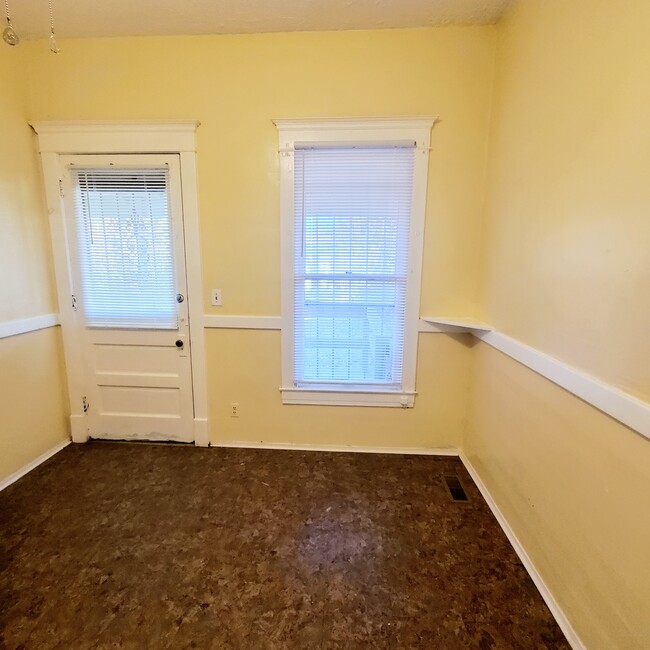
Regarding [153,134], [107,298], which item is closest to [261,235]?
[153,134]

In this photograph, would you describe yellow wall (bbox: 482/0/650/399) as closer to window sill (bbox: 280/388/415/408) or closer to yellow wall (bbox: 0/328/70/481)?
window sill (bbox: 280/388/415/408)

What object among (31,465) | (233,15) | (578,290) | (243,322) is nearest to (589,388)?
(578,290)

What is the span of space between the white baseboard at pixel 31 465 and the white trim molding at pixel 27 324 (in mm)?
932

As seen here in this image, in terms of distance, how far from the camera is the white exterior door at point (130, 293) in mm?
2346

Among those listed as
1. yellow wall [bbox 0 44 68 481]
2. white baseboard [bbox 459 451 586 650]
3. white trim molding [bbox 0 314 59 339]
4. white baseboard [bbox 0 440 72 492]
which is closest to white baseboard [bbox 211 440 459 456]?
white baseboard [bbox 459 451 586 650]

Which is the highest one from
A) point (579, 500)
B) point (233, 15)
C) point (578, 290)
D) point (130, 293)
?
point (233, 15)

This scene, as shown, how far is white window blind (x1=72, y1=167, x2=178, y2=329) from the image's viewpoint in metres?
2.35

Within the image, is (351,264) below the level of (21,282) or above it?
above

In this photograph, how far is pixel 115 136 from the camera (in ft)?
7.47

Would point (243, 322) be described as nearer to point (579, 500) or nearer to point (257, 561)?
point (257, 561)

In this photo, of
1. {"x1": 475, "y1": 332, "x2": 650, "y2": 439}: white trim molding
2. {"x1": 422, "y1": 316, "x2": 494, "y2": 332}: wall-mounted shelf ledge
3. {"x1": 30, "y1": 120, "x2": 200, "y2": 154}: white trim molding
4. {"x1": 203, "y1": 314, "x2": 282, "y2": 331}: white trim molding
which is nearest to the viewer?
{"x1": 475, "y1": 332, "x2": 650, "y2": 439}: white trim molding

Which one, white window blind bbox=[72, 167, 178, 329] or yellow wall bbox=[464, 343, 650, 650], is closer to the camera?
yellow wall bbox=[464, 343, 650, 650]

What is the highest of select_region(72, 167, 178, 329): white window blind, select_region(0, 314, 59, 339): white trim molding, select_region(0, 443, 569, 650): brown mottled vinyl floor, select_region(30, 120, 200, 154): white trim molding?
select_region(30, 120, 200, 154): white trim molding

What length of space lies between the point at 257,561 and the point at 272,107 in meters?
2.71
